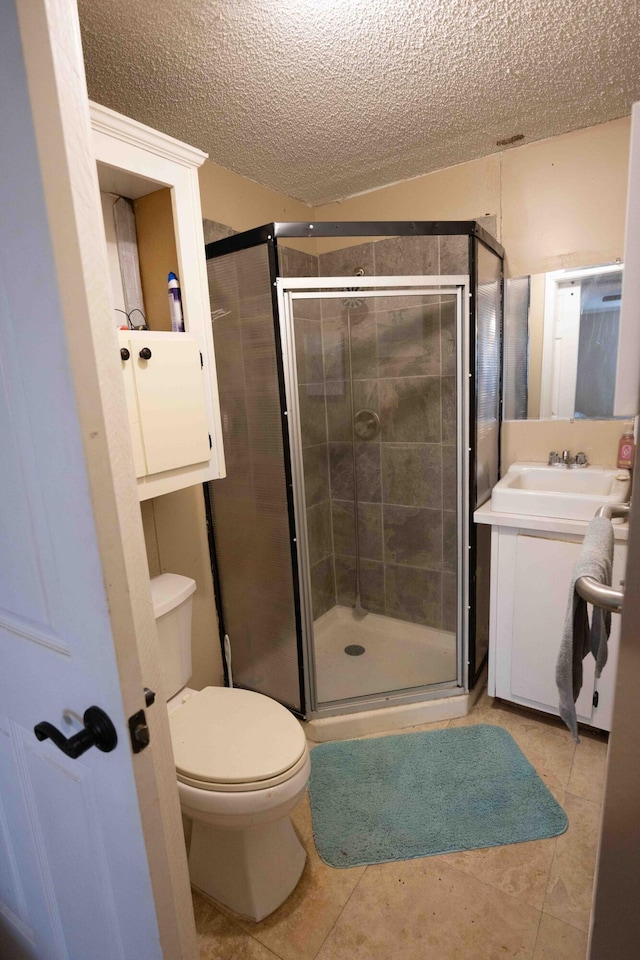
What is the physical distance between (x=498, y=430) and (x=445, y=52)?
1386mm

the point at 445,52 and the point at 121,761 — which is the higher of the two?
the point at 445,52

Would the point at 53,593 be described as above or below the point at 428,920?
above

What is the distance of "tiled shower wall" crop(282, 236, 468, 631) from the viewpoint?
6.85ft

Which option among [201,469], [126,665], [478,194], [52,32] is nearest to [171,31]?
[52,32]

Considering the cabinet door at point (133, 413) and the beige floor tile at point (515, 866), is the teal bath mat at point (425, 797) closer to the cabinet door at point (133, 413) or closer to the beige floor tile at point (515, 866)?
the beige floor tile at point (515, 866)

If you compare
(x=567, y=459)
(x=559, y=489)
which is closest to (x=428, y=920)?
(x=559, y=489)

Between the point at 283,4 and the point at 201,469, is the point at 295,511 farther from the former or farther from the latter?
the point at 283,4

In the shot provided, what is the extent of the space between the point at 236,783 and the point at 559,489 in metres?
1.65

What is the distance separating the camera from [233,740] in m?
1.32

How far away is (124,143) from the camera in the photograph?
117cm

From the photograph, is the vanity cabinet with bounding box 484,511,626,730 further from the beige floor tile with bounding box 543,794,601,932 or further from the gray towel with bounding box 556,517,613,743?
the gray towel with bounding box 556,517,613,743

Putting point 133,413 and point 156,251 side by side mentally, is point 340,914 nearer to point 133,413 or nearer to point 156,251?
point 133,413

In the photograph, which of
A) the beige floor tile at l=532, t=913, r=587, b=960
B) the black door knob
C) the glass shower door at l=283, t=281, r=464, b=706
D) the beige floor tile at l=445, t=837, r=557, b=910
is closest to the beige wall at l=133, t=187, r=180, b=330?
the glass shower door at l=283, t=281, r=464, b=706

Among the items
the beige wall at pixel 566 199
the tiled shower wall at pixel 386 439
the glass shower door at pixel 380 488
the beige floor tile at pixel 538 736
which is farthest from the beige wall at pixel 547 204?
the beige floor tile at pixel 538 736
